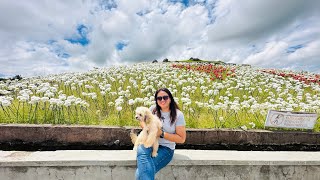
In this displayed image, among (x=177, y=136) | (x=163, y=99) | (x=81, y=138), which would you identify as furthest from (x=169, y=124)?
(x=81, y=138)

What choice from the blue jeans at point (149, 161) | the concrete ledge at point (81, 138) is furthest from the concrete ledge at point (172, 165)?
the concrete ledge at point (81, 138)

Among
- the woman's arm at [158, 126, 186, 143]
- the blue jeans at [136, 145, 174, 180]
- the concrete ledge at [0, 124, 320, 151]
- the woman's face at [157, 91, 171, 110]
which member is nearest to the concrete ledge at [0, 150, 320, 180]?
the blue jeans at [136, 145, 174, 180]

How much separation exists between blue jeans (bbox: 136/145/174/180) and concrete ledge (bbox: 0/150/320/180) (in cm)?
15

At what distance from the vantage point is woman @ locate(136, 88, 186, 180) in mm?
3549

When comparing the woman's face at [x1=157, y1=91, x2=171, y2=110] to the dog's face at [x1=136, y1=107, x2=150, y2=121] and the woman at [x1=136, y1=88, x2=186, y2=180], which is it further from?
the dog's face at [x1=136, y1=107, x2=150, y2=121]

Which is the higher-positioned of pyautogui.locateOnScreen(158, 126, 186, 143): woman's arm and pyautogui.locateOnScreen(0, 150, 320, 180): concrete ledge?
pyautogui.locateOnScreen(158, 126, 186, 143): woman's arm

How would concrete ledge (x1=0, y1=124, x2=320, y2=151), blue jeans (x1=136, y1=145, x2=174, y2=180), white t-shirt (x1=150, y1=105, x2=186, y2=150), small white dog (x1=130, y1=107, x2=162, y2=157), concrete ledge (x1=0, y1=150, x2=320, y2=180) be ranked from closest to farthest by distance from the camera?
blue jeans (x1=136, y1=145, x2=174, y2=180) → small white dog (x1=130, y1=107, x2=162, y2=157) → concrete ledge (x1=0, y1=150, x2=320, y2=180) → white t-shirt (x1=150, y1=105, x2=186, y2=150) → concrete ledge (x1=0, y1=124, x2=320, y2=151)

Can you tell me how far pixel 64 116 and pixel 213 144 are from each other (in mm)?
3105

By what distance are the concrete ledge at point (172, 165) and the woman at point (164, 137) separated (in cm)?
19

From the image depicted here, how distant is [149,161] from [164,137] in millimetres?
390

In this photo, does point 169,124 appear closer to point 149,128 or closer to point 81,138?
point 149,128

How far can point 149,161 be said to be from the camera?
11.8ft

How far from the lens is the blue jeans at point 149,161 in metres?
3.50

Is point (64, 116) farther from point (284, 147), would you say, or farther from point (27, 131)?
point (284, 147)
